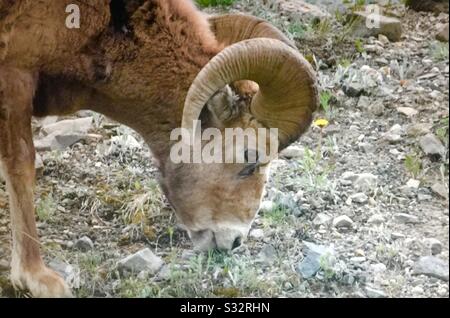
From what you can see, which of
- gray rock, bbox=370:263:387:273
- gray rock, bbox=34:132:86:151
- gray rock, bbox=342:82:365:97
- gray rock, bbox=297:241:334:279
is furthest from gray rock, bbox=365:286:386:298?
gray rock, bbox=34:132:86:151

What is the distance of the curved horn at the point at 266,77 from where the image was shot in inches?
273

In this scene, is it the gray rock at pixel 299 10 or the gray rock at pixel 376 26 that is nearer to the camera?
the gray rock at pixel 376 26

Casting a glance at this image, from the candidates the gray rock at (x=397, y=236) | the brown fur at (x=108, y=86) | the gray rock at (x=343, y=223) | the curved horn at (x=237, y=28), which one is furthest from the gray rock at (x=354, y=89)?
the brown fur at (x=108, y=86)

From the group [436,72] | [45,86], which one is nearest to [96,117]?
[45,86]

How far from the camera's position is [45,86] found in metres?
7.39

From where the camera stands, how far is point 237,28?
7.66 m

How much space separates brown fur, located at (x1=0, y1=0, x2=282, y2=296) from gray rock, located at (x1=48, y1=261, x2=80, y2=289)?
18 cm

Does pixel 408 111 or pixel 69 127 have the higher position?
pixel 408 111

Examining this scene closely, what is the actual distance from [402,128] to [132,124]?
3074 millimetres

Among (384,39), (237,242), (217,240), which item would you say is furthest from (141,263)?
(384,39)

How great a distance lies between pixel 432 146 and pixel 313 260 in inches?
76.7

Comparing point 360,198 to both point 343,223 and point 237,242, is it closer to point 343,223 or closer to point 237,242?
point 343,223

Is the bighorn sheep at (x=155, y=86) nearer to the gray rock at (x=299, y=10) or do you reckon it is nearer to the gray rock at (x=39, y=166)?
the gray rock at (x=39, y=166)
